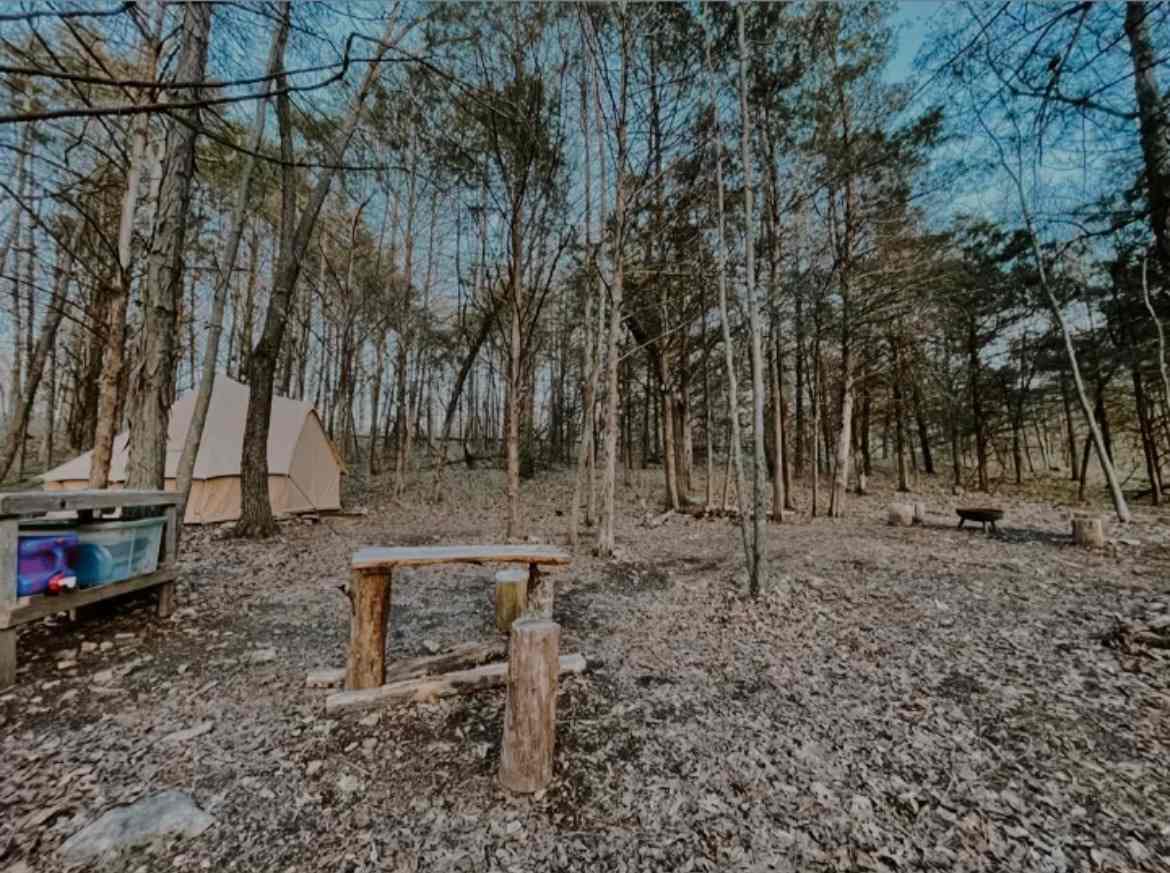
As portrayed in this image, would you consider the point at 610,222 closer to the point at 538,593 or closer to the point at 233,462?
the point at 538,593

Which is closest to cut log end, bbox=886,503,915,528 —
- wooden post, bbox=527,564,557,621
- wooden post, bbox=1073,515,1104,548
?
wooden post, bbox=1073,515,1104,548

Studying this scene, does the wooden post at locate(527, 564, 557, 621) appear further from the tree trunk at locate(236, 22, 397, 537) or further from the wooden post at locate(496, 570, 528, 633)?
the tree trunk at locate(236, 22, 397, 537)

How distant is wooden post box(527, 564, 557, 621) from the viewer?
3.08 meters

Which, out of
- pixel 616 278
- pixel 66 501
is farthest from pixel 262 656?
pixel 616 278

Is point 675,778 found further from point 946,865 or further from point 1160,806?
point 1160,806

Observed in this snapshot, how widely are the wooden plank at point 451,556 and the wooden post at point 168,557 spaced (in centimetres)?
214

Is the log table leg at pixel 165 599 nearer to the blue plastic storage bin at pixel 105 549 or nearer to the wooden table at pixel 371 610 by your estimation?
the blue plastic storage bin at pixel 105 549

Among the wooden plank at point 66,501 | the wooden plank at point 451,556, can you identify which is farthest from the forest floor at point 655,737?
the wooden plank at point 66,501

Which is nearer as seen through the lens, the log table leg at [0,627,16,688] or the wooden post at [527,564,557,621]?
the log table leg at [0,627,16,688]

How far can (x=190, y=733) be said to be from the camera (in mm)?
2391

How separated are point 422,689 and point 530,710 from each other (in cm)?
96

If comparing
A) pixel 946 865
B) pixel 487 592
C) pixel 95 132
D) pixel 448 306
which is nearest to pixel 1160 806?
pixel 946 865

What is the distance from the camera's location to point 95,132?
26.1 feet

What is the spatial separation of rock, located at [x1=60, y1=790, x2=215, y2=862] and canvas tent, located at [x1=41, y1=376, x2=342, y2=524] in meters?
6.87
